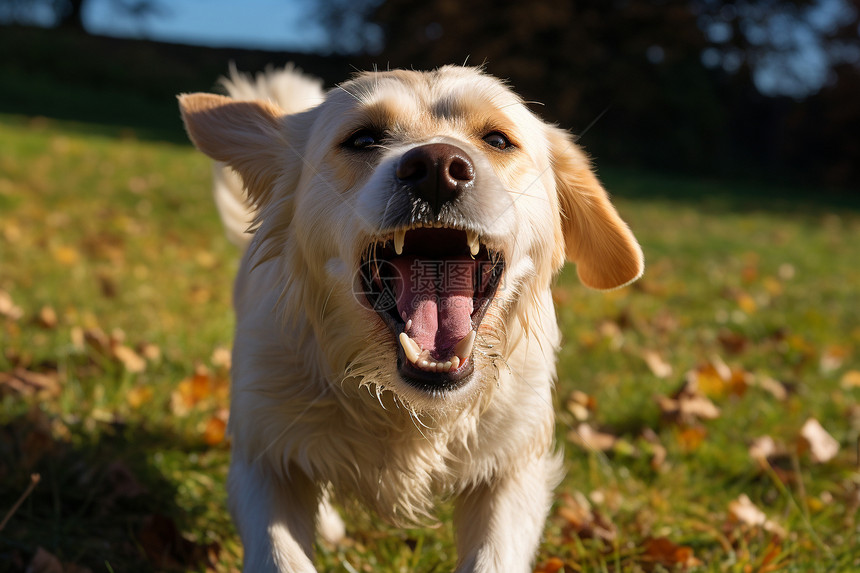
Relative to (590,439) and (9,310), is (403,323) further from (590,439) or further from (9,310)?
(9,310)

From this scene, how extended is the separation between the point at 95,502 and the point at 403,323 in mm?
1248

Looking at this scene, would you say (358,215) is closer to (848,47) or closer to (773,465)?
(773,465)

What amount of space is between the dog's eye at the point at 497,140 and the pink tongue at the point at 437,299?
0.38m

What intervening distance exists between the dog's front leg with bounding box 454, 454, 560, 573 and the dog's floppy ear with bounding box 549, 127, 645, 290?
0.69 metres

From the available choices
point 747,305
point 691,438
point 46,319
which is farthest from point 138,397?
point 747,305

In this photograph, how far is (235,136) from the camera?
2.32 meters

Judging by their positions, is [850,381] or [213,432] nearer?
[213,432]

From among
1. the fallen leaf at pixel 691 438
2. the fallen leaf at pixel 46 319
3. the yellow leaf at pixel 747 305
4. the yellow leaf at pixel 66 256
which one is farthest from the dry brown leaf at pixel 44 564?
the yellow leaf at pixel 747 305

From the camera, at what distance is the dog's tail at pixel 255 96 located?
122 inches

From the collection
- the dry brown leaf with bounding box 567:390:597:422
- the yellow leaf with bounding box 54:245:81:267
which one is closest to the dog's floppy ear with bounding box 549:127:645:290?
the dry brown leaf with bounding box 567:390:597:422

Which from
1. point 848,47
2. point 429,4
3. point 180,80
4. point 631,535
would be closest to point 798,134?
point 848,47

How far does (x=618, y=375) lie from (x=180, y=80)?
19960mm

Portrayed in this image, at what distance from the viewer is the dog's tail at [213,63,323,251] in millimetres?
3090

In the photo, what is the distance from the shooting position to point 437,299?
1917 mm
